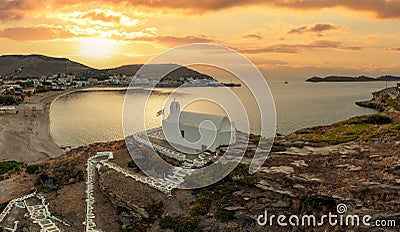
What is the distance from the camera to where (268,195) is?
51.2 feet

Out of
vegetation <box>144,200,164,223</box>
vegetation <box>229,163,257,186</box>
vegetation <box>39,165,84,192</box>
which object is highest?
vegetation <box>229,163,257,186</box>

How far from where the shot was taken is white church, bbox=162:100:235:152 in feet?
78.7

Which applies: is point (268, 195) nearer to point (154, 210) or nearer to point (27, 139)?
point (154, 210)

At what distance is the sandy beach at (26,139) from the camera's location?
45.3 m

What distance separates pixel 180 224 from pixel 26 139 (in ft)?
164

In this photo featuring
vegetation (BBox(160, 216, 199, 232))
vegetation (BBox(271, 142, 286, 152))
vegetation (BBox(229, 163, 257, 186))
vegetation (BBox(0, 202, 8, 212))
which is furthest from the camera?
vegetation (BBox(271, 142, 286, 152))

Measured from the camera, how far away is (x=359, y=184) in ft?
48.5

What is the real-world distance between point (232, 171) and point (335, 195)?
5693 mm

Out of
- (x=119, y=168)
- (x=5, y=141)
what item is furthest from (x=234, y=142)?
(x=5, y=141)

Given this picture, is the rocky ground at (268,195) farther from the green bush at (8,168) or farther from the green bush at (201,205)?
the green bush at (8,168)

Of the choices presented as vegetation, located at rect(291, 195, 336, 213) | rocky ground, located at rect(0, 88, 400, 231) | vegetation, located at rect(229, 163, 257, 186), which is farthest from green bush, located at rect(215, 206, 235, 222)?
vegetation, located at rect(291, 195, 336, 213)

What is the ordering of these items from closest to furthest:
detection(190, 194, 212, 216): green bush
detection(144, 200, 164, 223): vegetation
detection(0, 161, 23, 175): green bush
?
detection(190, 194, 212, 216): green bush → detection(144, 200, 164, 223): vegetation → detection(0, 161, 23, 175): green bush

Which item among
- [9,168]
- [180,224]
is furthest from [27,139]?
[180,224]

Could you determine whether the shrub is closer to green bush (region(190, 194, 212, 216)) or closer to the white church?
the white church
